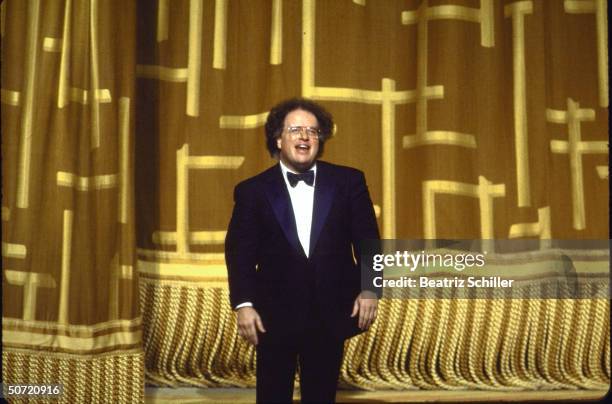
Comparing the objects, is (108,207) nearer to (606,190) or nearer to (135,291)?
(135,291)

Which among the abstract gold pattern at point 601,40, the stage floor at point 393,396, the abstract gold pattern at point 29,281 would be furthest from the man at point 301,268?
the abstract gold pattern at point 601,40

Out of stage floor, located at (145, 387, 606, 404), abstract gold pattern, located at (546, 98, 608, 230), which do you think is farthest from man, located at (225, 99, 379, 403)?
abstract gold pattern, located at (546, 98, 608, 230)

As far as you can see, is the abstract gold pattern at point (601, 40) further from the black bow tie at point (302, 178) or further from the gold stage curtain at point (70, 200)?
the gold stage curtain at point (70, 200)

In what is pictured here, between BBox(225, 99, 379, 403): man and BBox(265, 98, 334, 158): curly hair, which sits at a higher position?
BBox(265, 98, 334, 158): curly hair

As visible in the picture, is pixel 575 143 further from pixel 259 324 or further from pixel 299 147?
pixel 259 324

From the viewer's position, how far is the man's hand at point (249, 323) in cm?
143

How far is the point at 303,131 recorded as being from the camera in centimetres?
157

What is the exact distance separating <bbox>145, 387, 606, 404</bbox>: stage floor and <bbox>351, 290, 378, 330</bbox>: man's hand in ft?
1.40

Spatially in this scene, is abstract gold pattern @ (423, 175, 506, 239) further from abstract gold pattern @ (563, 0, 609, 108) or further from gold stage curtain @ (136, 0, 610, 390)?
abstract gold pattern @ (563, 0, 609, 108)

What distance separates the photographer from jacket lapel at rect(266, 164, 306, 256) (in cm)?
151

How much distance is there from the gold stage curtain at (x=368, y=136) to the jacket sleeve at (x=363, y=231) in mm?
393

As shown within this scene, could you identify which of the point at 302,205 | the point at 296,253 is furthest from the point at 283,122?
the point at 296,253

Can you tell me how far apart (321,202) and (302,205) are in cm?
4

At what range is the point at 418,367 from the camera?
6.31 ft
